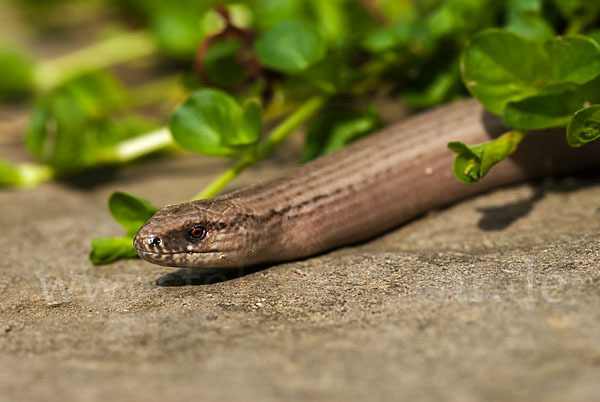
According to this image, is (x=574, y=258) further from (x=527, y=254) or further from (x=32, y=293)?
(x=32, y=293)

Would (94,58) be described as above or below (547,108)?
above

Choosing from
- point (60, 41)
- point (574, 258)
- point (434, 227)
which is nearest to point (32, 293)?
point (434, 227)

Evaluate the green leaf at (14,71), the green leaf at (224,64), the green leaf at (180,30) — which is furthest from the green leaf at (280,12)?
the green leaf at (14,71)

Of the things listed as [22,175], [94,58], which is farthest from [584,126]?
[94,58]

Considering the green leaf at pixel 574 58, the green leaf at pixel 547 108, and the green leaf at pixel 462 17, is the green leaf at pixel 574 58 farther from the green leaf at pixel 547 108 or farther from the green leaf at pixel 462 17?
the green leaf at pixel 462 17

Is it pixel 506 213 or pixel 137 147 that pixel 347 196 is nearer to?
pixel 506 213
